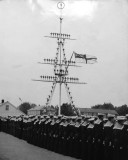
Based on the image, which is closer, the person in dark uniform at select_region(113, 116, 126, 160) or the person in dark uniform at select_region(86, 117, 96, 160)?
the person in dark uniform at select_region(113, 116, 126, 160)

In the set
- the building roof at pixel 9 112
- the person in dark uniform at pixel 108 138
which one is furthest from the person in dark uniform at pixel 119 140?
the building roof at pixel 9 112

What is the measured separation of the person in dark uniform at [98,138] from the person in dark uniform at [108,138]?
0.29m

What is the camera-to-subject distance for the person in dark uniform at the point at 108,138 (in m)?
11.0

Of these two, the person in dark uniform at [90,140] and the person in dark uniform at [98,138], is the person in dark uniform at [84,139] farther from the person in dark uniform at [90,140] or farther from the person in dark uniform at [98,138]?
the person in dark uniform at [98,138]

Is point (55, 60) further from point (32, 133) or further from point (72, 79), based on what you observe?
point (32, 133)

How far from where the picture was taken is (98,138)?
38.8 ft

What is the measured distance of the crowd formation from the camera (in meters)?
10.6

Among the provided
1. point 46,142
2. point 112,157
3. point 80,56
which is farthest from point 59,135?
point 80,56

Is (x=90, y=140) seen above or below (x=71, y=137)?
below

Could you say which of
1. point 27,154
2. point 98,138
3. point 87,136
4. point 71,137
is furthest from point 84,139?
point 27,154

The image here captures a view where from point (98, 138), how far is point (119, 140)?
1.22m

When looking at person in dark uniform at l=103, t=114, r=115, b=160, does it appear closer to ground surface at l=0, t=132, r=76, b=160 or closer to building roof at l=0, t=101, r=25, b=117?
ground surface at l=0, t=132, r=76, b=160

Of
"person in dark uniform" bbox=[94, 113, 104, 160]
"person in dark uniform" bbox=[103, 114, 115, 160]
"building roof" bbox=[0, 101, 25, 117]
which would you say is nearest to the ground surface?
"person in dark uniform" bbox=[94, 113, 104, 160]

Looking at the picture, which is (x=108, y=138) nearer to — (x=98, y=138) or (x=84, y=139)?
(x=98, y=138)
